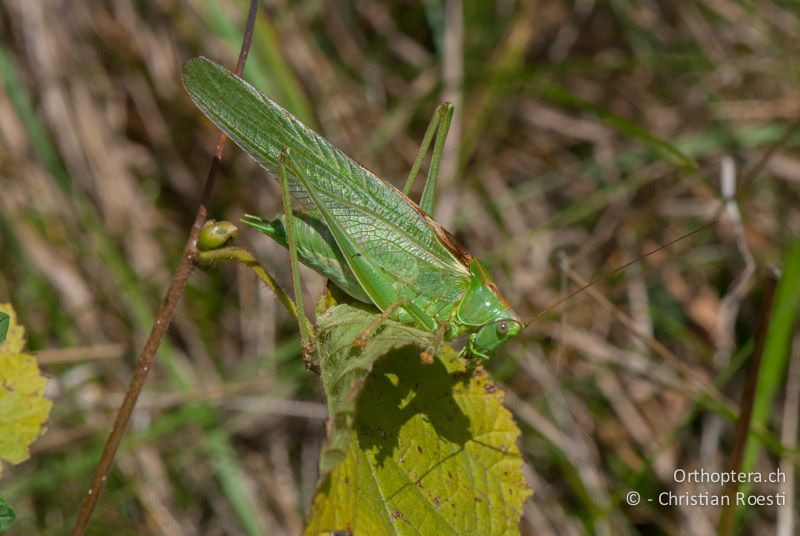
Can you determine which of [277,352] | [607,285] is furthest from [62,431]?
[607,285]

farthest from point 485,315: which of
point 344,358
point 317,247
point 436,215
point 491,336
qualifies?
point 436,215

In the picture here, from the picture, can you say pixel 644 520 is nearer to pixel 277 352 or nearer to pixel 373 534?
pixel 277 352

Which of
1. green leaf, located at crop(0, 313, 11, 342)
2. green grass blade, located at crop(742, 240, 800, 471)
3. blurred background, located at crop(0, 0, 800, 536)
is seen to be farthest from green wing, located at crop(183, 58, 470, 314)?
green grass blade, located at crop(742, 240, 800, 471)

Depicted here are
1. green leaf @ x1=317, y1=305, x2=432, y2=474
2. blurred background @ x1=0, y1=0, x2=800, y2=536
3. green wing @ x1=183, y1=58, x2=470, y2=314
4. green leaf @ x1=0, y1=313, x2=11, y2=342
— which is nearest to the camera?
green leaf @ x1=317, y1=305, x2=432, y2=474

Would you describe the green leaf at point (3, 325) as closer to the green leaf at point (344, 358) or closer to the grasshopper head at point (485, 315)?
the green leaf at point (344, 358)

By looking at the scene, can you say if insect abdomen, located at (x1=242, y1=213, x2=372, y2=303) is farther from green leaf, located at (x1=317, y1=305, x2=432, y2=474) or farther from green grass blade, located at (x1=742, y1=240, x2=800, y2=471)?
green grass blade, located at (x1=742, y1=240, x2=800, y2=471)

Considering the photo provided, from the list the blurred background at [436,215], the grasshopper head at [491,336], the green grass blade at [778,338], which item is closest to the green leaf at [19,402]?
the grasshopper head at [491,336]
